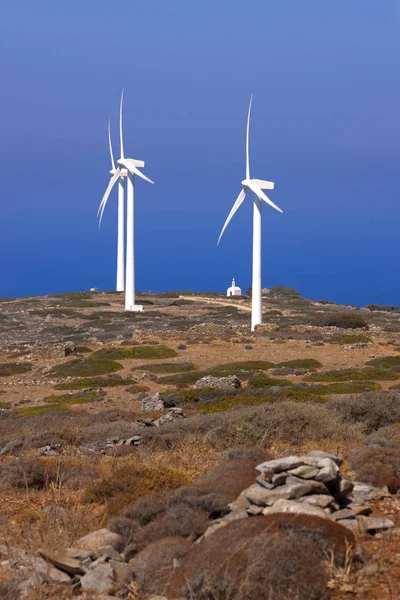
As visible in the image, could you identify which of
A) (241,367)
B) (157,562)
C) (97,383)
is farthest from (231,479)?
(241,367)

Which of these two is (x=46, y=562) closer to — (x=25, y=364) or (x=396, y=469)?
(x=396, y=469)

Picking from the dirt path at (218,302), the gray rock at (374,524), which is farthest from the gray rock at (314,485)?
the dirt path at (218,302)

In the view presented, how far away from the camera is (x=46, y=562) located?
7859 mm

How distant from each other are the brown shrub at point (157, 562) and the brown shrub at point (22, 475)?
5.30 m

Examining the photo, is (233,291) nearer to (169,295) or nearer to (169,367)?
(169,295)

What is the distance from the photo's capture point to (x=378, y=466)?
442 inches

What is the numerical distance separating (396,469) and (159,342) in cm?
3864

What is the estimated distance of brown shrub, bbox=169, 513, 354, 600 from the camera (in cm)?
648

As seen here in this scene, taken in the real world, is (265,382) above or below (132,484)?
below

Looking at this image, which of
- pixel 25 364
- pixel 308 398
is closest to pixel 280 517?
pixel 308 398

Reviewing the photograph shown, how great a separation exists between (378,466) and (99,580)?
5321 mm

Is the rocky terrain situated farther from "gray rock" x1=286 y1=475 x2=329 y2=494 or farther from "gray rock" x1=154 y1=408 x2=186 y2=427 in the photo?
"gray rock" x1=154 y1=408 x2=186 y2=427

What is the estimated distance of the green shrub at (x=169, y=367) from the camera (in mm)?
40625

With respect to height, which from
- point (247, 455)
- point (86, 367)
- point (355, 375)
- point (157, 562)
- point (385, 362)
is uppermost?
point (157, 562)
